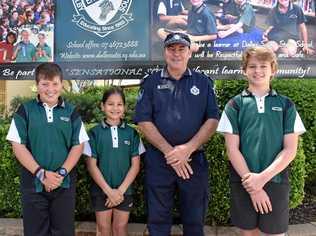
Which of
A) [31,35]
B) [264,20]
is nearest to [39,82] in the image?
[31,35]

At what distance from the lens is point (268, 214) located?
3.40m

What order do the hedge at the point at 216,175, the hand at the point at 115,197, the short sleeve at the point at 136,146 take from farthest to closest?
the hedge at the point at 216,175
the short sleeve at the point at 136,146
the hand at the point at 115,197

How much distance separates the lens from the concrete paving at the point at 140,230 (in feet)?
14.8

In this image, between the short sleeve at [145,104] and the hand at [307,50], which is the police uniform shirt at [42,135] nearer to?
the short sleeve at [145,104]

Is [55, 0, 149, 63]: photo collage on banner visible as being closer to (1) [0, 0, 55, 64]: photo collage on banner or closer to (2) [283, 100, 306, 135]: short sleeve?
(1) [0, 0, 55, 64]: photo collage on banner

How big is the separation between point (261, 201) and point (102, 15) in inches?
120

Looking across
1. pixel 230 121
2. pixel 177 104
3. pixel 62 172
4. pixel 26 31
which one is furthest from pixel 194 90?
pixel 26 31

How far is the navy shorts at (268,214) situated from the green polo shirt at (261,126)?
74 mm

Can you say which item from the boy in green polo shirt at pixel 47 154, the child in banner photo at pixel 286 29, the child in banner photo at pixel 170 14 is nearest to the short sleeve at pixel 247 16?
the child in banner photo at pixel 286 29

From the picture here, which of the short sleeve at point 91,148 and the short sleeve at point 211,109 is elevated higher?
the short sleeve at point 211,109

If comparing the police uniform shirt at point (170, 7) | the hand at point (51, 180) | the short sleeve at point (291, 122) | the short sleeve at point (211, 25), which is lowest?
the hand at point (51, 180)

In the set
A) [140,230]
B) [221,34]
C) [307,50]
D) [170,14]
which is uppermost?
[170,14]

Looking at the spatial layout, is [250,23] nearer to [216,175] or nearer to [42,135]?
[216,175]

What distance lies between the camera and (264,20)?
17.4ft
